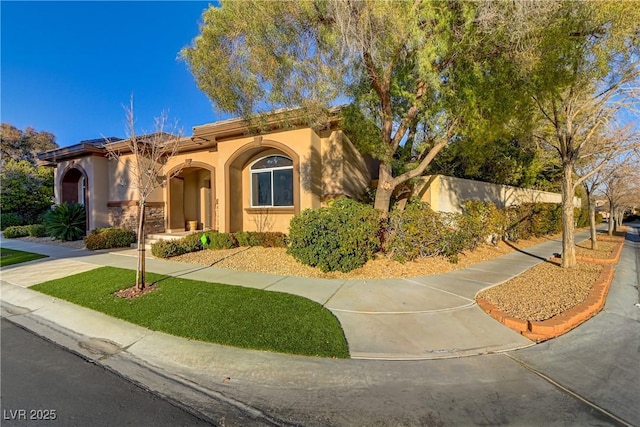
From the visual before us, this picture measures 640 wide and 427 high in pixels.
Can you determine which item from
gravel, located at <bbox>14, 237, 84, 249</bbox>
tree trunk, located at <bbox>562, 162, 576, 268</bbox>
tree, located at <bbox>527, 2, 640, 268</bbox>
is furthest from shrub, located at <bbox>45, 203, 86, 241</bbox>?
tree trunk, located at <bbox>562, 162, 576, 268</bbox>

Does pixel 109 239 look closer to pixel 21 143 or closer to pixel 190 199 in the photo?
pixel 190 199

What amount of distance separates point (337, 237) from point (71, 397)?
18.1 ft

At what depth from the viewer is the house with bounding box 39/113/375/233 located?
1044cm

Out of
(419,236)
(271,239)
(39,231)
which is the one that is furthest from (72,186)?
(419,236)

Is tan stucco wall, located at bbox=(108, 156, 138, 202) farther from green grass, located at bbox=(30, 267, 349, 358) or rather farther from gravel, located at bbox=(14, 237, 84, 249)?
green grass, located at bbox=(30, 267, 349, 358)

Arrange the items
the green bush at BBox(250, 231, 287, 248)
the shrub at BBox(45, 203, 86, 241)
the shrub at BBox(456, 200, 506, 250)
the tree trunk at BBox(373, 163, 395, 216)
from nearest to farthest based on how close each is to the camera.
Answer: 1. the tree trunk at BBox(373, 163, 395, 216)
2. the shrub at BBox(456, 200, 506, 250)
3. the green bush at BBox(250, 231, 287, 248)
4. the shrub at BBox(45, 203, 86, 241)

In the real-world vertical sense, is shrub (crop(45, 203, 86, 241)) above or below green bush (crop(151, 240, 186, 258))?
above

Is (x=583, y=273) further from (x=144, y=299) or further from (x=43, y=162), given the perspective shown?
Result: (x=43, y=162)

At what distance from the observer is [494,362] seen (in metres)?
3.66

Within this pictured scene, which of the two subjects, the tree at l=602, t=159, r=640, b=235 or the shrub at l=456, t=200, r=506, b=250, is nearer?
the shrub at l=456, t=200, r=506, b=250

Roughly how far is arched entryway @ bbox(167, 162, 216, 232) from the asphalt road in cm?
1080

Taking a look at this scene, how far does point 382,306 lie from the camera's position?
534 centimetres

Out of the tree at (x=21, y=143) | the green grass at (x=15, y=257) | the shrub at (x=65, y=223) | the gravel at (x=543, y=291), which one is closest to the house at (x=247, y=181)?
the shrub at (x=65, y=223)

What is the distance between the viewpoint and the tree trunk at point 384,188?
27.5 ft
